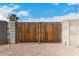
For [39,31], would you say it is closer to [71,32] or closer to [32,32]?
[32,32]

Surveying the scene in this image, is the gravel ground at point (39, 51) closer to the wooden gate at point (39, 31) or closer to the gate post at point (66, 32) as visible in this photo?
the gate post at point (66, 32)

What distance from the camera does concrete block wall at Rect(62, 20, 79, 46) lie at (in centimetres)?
1480

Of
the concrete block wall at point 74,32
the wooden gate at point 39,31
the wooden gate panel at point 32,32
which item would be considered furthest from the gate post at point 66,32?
the wooden gate panel at point 32,32

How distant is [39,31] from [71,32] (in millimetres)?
3211

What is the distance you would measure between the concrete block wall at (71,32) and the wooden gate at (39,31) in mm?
1332

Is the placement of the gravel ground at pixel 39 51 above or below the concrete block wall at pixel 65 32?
below

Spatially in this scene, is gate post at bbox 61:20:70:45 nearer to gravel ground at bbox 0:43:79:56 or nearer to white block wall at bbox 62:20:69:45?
white block wall at bbox 62:20:69:45

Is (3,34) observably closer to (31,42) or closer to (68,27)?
(31,42)

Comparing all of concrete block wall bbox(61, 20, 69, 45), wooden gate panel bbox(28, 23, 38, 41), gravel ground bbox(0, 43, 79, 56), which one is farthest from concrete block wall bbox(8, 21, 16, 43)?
concrete block wall bbox(61, 20, 69, 45)

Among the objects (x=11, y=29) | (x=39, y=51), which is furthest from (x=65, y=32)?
(x=39, y=51)

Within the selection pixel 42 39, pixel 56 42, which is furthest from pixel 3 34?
pixel 56 42

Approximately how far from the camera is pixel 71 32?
15.4 metres

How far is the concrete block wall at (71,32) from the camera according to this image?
14.8 m

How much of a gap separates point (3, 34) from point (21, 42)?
180 centimetres
